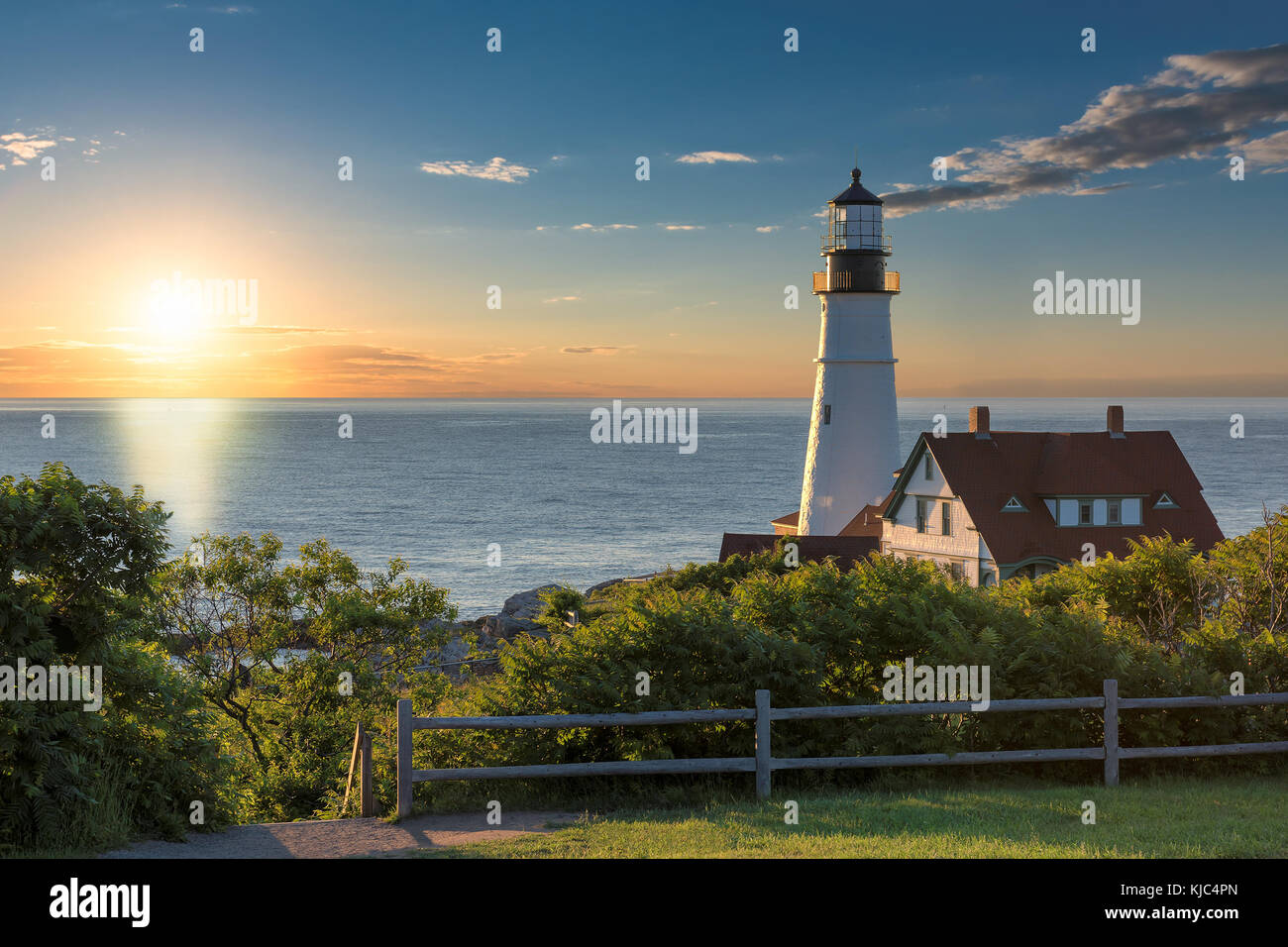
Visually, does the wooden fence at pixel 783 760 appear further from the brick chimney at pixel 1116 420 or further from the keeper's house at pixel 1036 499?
the brick chimney at pixel 1116 420

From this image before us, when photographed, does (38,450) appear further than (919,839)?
Yes

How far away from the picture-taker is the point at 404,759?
1102cm

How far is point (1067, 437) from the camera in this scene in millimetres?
41250

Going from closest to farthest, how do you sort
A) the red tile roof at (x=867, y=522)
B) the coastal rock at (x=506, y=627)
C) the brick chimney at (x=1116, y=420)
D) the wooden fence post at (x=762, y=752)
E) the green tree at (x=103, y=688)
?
the green tree at (x=103, y=688)
the wooden fence post at (x=762, y=752)
the brick chimney at (x=1116, y=420)
the red tile roof at (x=867, y=522)
the coastal rock at (x=506, y=627)

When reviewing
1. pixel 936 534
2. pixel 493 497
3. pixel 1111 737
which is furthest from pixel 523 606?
pixel 493 497

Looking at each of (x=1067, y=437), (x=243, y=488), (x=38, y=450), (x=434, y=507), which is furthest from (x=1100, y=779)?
(x=38, y=450)

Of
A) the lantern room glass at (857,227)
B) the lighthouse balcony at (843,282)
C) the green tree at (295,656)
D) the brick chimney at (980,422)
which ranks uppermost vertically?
the lantern room glass at (857,227)

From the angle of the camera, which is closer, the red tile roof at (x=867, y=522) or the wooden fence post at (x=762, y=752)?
the wooden fence post at (x=762, y=752)

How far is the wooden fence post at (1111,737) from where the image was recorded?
11.6 metres

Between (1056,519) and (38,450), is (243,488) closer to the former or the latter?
(38,450)

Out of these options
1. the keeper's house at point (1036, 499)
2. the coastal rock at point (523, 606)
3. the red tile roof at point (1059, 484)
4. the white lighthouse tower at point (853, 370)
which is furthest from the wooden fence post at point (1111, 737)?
the coastal rock at point (523, 606)

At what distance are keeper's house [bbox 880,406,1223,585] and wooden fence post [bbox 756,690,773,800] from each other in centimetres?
2825

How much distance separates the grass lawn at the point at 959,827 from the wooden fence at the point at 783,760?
14.2 inches
